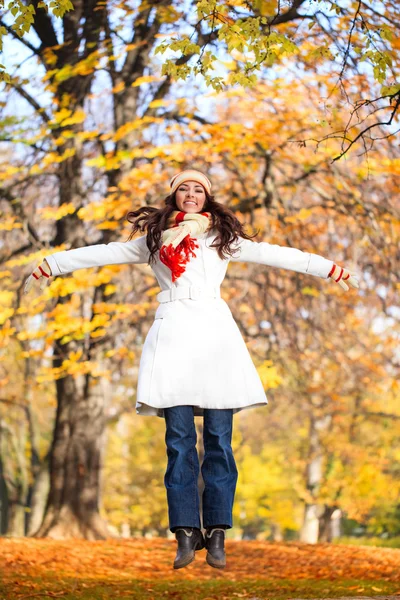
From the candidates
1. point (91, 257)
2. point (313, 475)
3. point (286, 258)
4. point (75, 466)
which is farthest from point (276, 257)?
point (313, 475)

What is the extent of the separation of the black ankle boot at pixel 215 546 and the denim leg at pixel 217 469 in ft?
0.14

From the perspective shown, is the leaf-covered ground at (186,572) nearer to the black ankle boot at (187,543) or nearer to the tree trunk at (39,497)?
the black ankle boot at (187,543)

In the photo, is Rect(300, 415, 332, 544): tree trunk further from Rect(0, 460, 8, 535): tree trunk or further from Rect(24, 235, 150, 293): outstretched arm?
Rect(24, 235, 150, 293): outstretched arm

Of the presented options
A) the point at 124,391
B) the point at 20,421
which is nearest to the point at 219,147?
the point at 124,391

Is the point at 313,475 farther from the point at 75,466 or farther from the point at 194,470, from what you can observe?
the point at 194,470

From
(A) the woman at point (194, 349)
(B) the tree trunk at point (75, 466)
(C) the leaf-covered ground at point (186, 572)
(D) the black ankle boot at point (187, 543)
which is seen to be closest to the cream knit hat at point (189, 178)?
(A) the woman at point (194, 349)

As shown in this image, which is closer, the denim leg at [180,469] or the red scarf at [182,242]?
the denim leg at [180,469]

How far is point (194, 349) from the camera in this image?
4211 mm

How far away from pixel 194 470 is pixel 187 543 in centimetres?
36

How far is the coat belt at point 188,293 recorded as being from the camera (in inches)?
168

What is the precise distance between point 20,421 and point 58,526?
8774 millimetres

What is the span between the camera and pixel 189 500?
4.14 m

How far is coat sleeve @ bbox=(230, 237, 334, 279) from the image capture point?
443 centimetres

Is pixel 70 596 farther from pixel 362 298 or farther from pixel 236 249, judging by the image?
pixel 362 298
